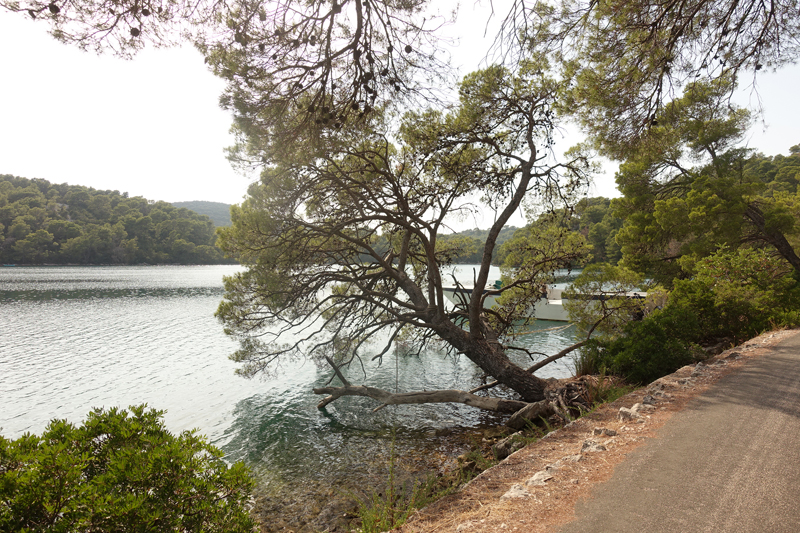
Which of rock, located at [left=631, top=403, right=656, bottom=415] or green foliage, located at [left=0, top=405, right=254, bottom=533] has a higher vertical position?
green foliage, located at [left=0, top=405, right=254, bottom=533]

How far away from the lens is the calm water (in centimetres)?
710

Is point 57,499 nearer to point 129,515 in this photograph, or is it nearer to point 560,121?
point 129,515

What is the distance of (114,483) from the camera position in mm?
2041

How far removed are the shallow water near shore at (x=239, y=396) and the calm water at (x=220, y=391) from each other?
0.11 ft

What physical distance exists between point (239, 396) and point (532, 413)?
25.7 ft

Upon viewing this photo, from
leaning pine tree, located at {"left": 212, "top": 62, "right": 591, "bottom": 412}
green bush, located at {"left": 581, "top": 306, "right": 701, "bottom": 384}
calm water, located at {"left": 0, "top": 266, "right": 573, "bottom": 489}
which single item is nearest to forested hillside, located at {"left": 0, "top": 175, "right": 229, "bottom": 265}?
calm water, located at {"left": 0, "top": 266, "right": 573, "bottom": 489}

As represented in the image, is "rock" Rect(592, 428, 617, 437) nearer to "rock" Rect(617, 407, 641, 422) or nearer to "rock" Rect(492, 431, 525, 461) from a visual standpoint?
"rock" Rect(617, 407, 641, 422)

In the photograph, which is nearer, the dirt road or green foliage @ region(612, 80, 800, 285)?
the dirt road

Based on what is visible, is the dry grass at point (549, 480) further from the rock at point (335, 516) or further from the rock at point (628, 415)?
the rock at point (335, 516)

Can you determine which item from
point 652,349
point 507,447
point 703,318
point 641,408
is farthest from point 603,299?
point 507,447

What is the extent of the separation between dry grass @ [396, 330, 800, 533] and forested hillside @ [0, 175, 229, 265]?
67750 millimetres

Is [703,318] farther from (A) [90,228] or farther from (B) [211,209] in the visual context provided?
(B) [211,209]

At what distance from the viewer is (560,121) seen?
25.6ft

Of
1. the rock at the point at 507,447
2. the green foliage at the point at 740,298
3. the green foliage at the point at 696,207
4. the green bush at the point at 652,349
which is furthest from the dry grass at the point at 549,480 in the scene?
the green foliage at the point at 696,207
